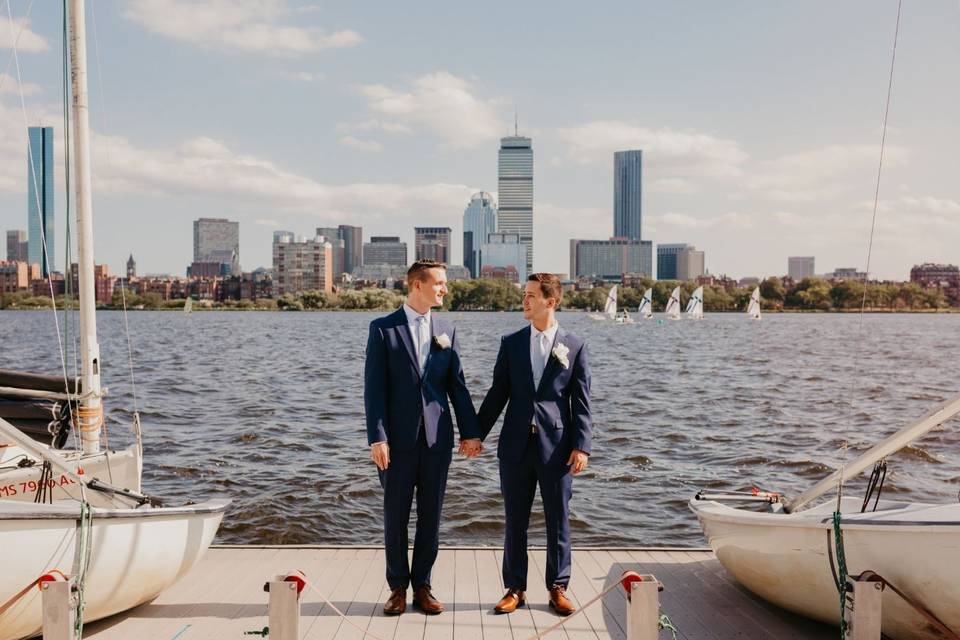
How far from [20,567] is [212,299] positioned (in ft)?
599

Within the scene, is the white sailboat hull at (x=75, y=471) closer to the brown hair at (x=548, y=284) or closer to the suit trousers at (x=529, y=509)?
the suit trousers at (x=529, y=509)

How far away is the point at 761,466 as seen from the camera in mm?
14570

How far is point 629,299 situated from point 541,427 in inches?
6076

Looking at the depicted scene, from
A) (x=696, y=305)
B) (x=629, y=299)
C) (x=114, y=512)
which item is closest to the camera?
(x=114, y=512)

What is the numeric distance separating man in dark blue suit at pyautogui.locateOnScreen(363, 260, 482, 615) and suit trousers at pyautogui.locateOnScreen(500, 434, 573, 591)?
0.99 feet

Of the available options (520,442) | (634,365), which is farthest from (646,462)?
(634,365)

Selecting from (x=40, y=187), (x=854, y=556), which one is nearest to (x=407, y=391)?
(x=854, y=556)

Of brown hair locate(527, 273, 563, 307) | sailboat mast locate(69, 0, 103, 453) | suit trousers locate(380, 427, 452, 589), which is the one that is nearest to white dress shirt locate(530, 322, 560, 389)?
brown hair locate(527, 273, 563, 307)

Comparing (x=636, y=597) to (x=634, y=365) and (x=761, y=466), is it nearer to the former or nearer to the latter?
(x=761, y=466)

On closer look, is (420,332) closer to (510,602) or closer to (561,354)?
(561,354)

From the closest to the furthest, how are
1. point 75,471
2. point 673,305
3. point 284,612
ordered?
1. point 284,612
2. point 75,471
3. point 673,305

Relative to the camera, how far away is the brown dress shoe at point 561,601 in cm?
486

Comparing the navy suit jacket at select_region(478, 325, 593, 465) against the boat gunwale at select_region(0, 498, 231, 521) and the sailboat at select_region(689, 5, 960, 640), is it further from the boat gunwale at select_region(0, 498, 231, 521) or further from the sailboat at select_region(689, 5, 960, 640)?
the boat gunwale at select_region(0, 498, 231, 521)

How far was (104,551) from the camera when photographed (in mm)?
4445
